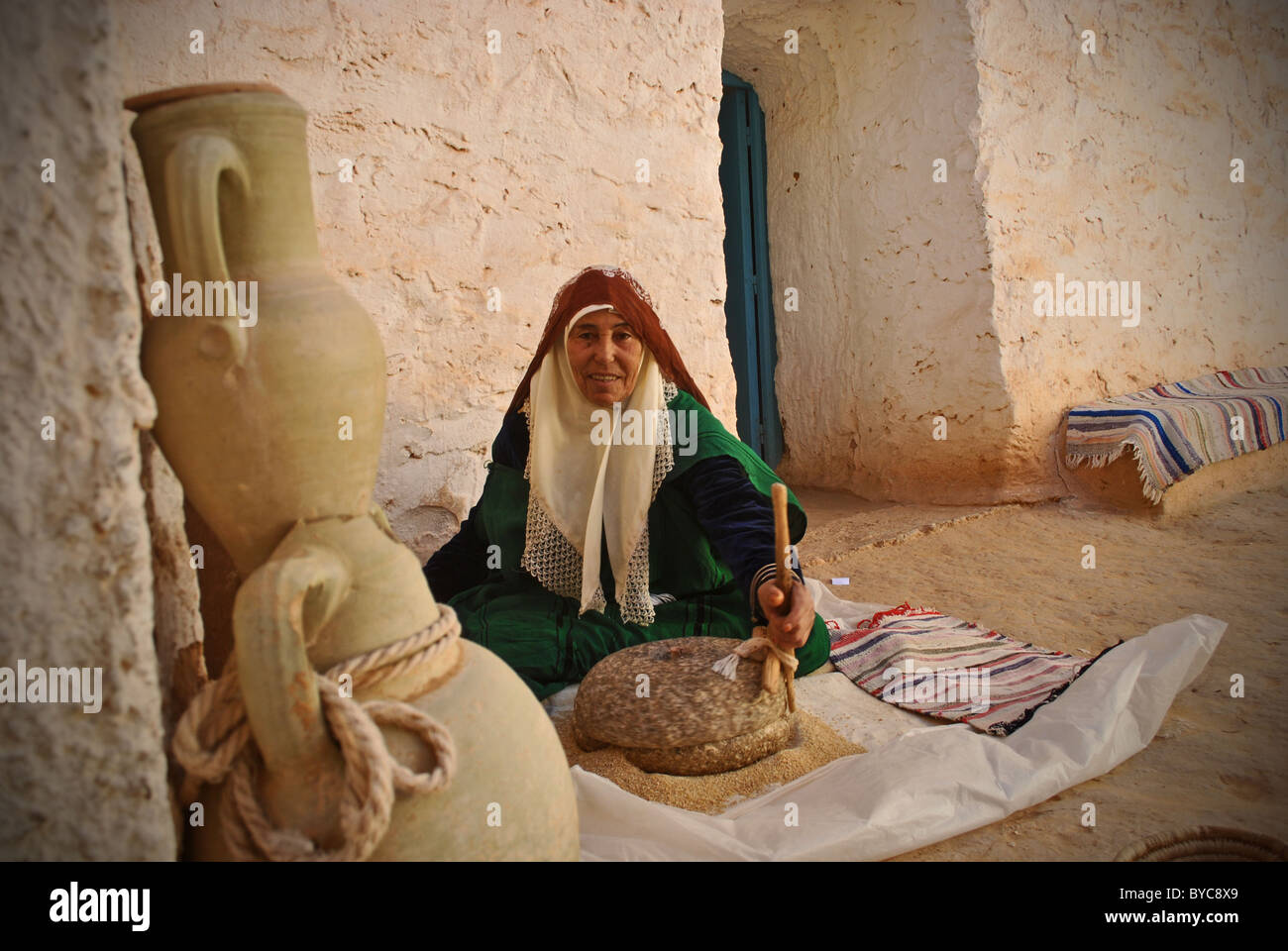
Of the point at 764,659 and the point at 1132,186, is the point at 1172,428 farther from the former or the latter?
the point at 764,659

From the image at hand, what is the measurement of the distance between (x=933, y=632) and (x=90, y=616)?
107 inches

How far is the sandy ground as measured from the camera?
198 centimetres

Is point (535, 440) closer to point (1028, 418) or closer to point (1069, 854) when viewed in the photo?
point (1069, 854)

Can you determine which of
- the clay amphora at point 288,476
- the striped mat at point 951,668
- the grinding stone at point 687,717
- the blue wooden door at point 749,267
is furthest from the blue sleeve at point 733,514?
the blue wooden door at point 749,267

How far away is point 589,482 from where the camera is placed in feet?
8.98

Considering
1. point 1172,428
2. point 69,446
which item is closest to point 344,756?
point 69,446

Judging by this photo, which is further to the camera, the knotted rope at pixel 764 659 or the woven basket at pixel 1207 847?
the knotted rope at pixel 764 659

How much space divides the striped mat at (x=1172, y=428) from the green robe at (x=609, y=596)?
2.88 m

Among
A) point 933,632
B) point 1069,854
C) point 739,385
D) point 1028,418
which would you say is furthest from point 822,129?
point 1069,854

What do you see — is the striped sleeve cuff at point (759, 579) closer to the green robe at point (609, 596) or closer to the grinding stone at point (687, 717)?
the grinding stone at point (687, 717)

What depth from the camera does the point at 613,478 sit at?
267cm

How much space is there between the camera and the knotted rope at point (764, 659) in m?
2.14

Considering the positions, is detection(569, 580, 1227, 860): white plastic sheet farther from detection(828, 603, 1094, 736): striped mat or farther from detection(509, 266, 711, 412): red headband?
detection(509, 266, 711, 412): red headband

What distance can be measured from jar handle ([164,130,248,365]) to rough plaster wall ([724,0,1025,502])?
179 inches
